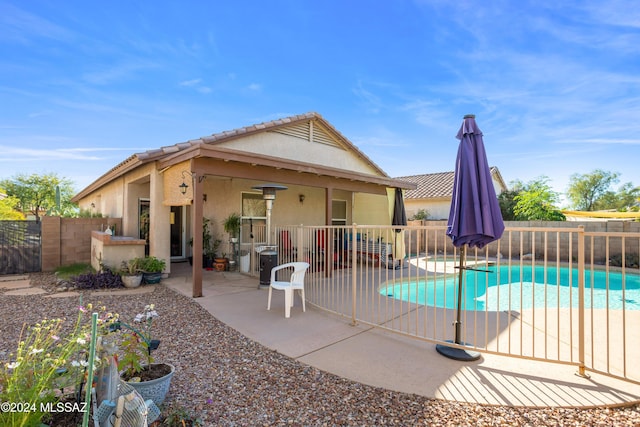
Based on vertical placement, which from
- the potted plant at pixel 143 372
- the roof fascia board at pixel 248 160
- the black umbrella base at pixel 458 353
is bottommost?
the black umbrella base at pixel 458 353

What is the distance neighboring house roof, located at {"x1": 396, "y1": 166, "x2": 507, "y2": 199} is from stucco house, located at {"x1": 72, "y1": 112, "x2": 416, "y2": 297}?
7.34m

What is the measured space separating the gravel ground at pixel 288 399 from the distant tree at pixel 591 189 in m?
44.0

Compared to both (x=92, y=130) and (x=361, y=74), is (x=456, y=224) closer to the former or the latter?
(x=361, y=74)

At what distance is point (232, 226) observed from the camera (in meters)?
9.98

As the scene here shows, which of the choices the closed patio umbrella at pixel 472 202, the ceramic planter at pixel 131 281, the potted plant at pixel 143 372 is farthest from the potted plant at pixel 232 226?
the closed patio umbrella at pixel 472 202

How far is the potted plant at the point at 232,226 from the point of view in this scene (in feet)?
32.7

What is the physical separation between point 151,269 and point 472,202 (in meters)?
7.50

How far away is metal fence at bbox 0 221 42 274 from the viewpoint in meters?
9.13

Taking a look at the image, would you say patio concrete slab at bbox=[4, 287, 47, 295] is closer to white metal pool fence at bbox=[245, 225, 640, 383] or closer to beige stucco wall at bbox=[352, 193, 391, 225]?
white metal pool fence at bbox=[245, 225, 640, 383]

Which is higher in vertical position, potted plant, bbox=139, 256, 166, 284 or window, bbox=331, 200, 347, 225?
window, bbox=331, 200, 347, 225

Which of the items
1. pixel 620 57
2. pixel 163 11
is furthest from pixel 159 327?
pixel 620 57

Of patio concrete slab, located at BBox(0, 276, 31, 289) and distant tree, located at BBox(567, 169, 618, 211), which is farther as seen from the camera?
distant tree, located at BBox(567, 169, 618, 211)

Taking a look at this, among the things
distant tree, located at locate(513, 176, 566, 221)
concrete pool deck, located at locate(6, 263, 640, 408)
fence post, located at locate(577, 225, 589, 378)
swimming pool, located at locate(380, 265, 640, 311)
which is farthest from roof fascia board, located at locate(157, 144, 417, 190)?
distant tree, located at locate(513, 176, 566, 221)

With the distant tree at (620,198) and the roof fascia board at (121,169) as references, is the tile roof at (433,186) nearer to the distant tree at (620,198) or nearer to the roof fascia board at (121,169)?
the roof fascia board at (121,169)
